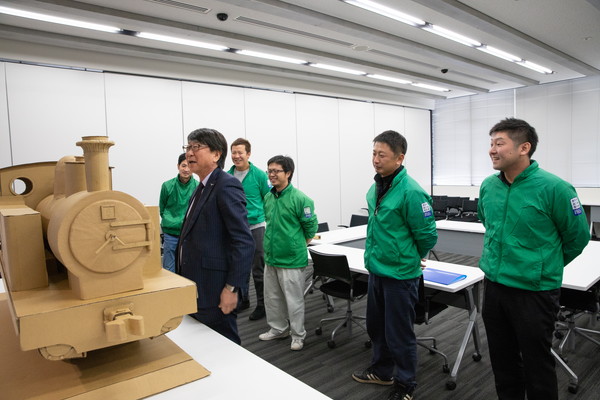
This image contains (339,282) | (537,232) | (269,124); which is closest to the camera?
(537,232)

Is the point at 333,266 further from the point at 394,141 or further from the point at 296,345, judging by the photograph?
Result: the point at 394,141

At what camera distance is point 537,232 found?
1901 millimetres

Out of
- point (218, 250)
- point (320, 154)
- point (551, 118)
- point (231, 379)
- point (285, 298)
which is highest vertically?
point (551, 118)

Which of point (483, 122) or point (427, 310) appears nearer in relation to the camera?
point (427, 310)

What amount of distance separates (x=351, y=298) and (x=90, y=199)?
2615 mm

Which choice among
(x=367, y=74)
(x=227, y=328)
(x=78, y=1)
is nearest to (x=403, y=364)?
(x=227, y=328)

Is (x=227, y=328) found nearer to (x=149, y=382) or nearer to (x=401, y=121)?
(x=149, y=382)

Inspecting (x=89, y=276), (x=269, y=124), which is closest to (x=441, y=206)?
(x=269, y=124)

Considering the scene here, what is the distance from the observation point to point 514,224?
1.95 m

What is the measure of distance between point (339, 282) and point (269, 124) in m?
3.95

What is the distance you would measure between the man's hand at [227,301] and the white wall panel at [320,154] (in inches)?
214

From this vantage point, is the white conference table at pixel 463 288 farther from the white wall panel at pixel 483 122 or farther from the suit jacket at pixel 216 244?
the white wall panel at pixel 483 122

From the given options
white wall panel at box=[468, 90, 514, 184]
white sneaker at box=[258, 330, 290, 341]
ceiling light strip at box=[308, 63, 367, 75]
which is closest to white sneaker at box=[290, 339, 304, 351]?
white sneaker at box=[258, 330, 290, 341]

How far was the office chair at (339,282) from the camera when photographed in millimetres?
3104
